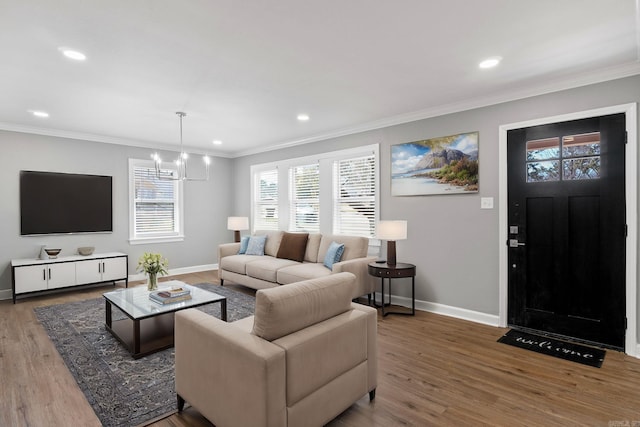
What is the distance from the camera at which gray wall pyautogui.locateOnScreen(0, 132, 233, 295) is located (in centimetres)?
493

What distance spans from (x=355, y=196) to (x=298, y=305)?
3436mm

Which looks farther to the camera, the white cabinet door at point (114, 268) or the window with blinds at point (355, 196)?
the white cabinet door at point (114, 268)

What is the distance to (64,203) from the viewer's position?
5.34 m

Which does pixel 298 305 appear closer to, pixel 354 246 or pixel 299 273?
pixel 299 273

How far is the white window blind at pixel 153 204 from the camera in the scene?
6.17 meters

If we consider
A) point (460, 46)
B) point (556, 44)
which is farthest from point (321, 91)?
point (556, 44)

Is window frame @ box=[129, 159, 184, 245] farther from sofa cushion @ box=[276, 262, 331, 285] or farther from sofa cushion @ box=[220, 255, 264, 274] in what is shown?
sofa cushion @ box=[276, 262, 331, 285]

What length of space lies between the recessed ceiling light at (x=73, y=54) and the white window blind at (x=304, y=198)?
354cm

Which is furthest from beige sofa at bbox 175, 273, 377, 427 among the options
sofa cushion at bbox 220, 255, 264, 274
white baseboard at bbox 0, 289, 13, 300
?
white baseboard at bbox 0, 289, 13, 300

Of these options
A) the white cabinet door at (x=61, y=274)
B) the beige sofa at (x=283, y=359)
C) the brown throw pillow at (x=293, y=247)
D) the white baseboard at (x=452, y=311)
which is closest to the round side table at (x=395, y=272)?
the white baseboard at (x=452, y=311)

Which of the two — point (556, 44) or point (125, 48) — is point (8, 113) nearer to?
point (125, 48)

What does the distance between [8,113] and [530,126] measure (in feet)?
20.5

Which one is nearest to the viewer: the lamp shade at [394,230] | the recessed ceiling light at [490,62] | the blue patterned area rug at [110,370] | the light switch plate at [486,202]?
the blue patterned area rug at [110,370]

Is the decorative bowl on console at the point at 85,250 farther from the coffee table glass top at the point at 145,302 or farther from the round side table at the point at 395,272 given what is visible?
the round side table at the point at 395,272
